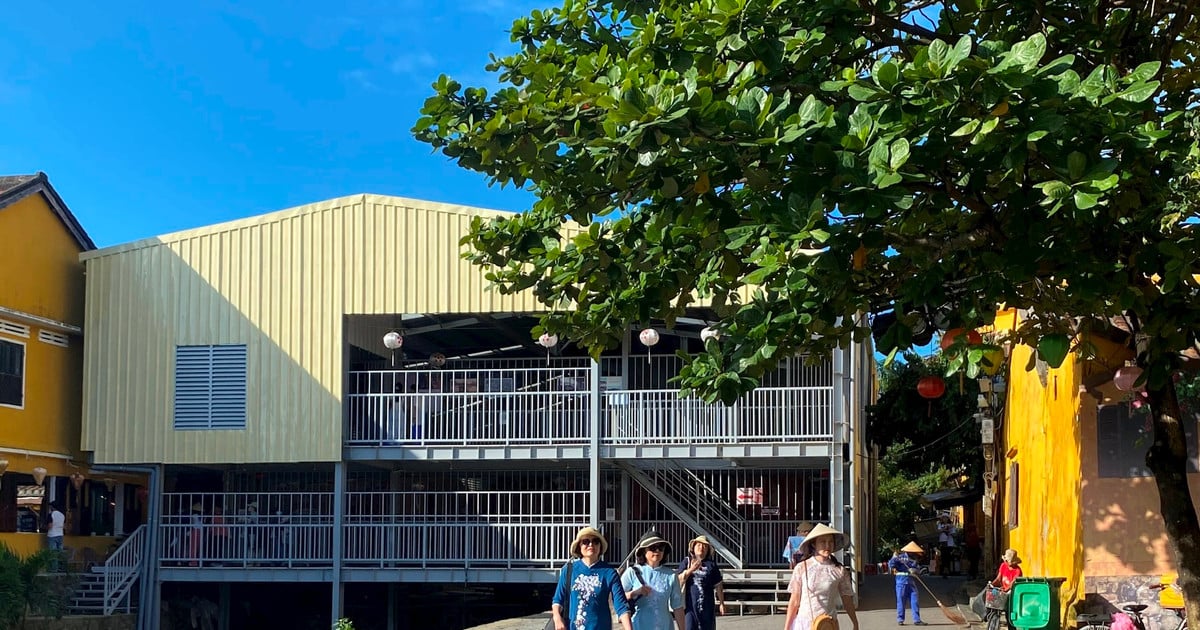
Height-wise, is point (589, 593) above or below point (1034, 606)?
above

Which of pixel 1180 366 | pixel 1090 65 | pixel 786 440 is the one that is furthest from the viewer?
pixel 786 440

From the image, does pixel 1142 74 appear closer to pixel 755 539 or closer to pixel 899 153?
pixel 899 153

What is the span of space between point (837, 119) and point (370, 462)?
1780 centimetres

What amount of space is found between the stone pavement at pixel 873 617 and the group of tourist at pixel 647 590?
6.46 m

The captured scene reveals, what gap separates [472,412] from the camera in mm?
23141

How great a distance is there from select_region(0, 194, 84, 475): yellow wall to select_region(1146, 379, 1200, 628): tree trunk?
19142 mm

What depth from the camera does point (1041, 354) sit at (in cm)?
809

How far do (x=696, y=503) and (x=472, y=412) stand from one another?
4.19 meters

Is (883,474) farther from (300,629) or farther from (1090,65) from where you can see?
(1090,65)

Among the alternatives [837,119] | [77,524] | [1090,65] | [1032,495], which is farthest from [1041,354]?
[77,524]

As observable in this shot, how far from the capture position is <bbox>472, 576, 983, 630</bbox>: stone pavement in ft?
62.7

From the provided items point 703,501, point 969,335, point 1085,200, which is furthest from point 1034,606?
point 703,501

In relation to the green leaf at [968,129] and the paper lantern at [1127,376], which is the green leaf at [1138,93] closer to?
the green leaf at [968,129]

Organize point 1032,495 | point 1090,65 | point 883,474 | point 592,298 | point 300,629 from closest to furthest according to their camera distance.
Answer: point 1090,65 < point 592,298 < point 1032,495 < point 300,629 < point 883,474
